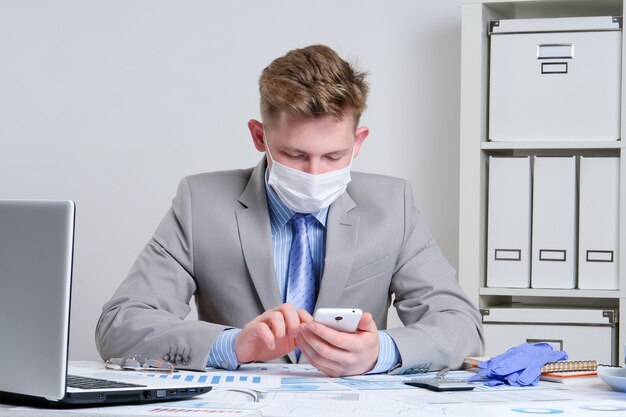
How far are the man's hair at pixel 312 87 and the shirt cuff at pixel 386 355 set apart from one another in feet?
1.59

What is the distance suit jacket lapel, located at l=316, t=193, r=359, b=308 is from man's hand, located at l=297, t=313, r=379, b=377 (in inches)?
15.2

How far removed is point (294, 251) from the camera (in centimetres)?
192

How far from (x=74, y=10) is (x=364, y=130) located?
1.51 metres

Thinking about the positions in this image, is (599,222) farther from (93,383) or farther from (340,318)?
(93,383)

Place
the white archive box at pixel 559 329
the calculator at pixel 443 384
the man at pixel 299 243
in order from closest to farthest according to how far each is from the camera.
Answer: the calculator at pixel 443 384
the man at pixel 299 243
the white archive box at pixel 559 329

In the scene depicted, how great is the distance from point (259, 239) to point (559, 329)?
1023 millimetres

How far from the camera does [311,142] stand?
1.78m

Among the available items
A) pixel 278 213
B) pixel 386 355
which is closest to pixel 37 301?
pixel 386 355

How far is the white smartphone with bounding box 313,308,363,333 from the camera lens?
1396 mm

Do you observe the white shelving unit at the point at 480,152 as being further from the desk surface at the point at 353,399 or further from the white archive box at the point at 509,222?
the desk surface at the point at 353,399

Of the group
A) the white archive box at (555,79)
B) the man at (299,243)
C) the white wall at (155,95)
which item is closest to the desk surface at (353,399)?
the man at (299,243)

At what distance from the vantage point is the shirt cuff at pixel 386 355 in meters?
1.53

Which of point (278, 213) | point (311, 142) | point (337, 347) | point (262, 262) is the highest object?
point (311, 142)

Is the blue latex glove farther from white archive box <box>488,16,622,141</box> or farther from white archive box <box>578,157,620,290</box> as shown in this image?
white archive box <box>488,16,622,141</box>
